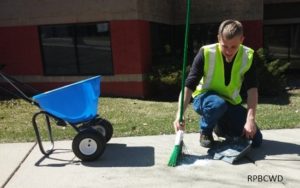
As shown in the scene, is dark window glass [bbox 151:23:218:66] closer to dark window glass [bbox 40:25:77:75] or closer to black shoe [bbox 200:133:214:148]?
dark window glass [bbox 40:25:77:75]

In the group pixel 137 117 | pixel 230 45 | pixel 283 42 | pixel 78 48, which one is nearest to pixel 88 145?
pixel 230 45

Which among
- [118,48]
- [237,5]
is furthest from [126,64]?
[237,5]

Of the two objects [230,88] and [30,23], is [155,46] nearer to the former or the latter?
[30,23]

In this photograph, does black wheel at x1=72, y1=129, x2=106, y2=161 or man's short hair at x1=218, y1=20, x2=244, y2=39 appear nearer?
man's short hair at x1=218, y1=20, x2=244, y2=39

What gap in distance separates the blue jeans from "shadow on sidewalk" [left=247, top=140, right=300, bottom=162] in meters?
0.14

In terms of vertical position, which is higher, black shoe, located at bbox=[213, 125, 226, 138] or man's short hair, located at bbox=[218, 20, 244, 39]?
man's short hair, located at bbox=[218, 20, 244, 39]

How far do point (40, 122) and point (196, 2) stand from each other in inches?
339

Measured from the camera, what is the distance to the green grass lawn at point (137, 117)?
6.73m

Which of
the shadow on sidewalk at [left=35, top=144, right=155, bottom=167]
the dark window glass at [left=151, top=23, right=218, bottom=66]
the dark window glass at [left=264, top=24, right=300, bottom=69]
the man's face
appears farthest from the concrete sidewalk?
the dark window glass at [left=264, top=24, right=300, bottom=69]

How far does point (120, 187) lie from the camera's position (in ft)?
14.5

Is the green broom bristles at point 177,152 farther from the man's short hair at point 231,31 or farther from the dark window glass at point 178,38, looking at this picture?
the dark window glass at point 178,38

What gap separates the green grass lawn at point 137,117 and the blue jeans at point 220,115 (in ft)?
3.60

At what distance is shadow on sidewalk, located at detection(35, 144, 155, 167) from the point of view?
5105 mm

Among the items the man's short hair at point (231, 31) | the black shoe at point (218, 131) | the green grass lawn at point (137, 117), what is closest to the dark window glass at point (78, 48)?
the green grass lawn at point (137, 117)
